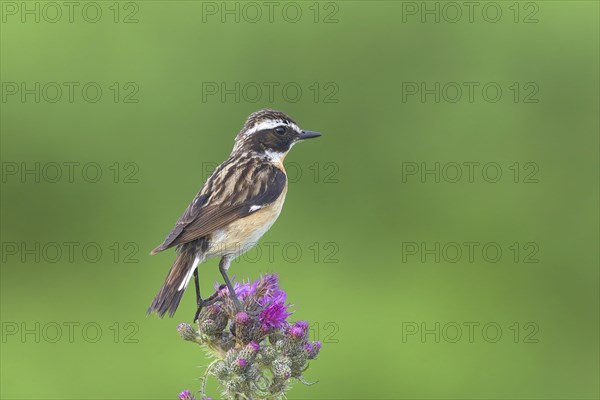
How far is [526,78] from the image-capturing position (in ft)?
44.5

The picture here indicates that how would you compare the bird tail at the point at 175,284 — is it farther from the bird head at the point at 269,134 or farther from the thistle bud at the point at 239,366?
the bird head at the point at 269,134

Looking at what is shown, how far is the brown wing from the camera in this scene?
603 cm

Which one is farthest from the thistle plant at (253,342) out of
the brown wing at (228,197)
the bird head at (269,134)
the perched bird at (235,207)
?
the bird head at (269,134)

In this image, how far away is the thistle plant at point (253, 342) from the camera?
5.02m

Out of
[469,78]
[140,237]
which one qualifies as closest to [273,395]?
[140,237]

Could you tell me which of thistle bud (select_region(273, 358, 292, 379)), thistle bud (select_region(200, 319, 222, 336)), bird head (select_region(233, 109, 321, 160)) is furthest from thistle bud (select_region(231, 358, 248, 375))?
bird head (select_region(233, 109, 321, 160))

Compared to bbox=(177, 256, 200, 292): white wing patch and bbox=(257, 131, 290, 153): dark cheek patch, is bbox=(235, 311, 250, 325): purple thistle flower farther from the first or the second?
bbox=(257, 131, 290, 153): dark cheek patch

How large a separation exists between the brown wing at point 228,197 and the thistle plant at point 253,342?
47 centimetres

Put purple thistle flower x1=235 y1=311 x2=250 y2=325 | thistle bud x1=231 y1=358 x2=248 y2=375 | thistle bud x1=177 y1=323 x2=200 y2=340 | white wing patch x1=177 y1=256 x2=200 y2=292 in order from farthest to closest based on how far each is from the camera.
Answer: white wing patch x1=177 y1=256 x2=200 y2=292
thistle bud x1=177 y1=323 x2=200 y2=340
purple thistle flower x1=235 y1=311 x2=250 y2=325
thistle bud x1=231 y1=358 x2=248 y2=375

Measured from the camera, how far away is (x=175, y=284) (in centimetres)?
570

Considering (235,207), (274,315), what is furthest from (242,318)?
(235,207)

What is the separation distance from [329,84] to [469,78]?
6.94ft

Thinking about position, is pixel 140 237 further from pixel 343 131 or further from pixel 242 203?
pixel 242 203

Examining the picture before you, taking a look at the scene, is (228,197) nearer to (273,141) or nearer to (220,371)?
(273,141)
